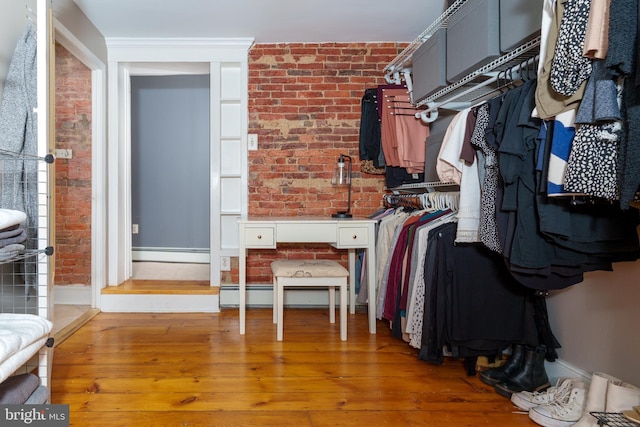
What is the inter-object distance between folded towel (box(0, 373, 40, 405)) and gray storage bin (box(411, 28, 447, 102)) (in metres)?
2.31

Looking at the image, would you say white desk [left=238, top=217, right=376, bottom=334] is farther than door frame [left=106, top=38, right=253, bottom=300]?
No

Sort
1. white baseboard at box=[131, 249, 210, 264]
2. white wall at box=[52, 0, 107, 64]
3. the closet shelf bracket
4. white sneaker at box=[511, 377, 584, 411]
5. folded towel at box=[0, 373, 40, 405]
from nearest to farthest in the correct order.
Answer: folded towel at box=[0, 373, 40, 405] → white sneaker at box=[511, 377, 584, 411] → the closet shelf bracket → white wall at box=[52, 0, 107, 64] → white baseboard at box=[131, 249, 210, 264]

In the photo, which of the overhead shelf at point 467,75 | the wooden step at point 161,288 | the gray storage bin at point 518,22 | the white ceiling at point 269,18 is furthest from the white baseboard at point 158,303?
the gray storage bin at point 518,22

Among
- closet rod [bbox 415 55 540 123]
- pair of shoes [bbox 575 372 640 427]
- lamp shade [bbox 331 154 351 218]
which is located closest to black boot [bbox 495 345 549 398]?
pair of shoes [bbox 575 372 640 427]

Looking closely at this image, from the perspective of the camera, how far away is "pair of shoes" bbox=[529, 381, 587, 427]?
1.53 m

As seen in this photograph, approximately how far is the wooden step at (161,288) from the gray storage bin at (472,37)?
232 cm

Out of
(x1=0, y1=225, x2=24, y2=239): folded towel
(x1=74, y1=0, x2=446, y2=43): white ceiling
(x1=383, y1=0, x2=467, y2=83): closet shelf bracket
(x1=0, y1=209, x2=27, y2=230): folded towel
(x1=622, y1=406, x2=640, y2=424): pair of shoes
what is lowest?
(x1=622, y1=406, x2=640, y2=424): pair of shoes

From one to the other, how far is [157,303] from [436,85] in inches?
99.6

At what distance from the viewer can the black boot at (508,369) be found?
1876 millimetres

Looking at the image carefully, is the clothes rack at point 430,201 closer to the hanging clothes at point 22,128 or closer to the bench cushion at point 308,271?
the bench cushion at point 308,271

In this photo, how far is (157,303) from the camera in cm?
315

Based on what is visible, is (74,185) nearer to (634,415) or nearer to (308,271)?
(308,271)

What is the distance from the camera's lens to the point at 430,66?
2.40 meters

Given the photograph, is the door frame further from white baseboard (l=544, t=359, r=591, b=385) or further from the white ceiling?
white baseboard (l=544, t=359, r=591, b=385)
